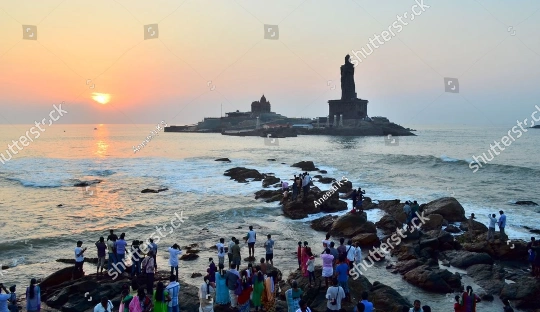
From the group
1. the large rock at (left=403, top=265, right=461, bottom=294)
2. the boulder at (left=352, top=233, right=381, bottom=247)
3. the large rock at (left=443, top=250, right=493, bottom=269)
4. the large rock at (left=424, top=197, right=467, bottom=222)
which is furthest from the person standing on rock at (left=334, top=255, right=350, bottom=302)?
the large rock at (left=424, top=197, right=467, bottom=222)

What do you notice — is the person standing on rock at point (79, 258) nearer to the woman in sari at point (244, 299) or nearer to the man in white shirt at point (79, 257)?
the man in white shirt at point (79, 257)

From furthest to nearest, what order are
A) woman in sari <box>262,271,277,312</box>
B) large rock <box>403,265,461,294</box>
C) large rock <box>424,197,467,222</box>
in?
1. large rock <box>424,197,467,222</box>
2. large rock <box>403,265,461,294</box>
3. woman in sari <box>262,271,277,312</box>

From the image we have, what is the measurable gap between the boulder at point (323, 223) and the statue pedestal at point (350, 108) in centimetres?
12366

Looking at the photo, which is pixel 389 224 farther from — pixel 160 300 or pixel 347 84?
pixel 347 84

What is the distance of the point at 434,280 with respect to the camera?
12.5 m

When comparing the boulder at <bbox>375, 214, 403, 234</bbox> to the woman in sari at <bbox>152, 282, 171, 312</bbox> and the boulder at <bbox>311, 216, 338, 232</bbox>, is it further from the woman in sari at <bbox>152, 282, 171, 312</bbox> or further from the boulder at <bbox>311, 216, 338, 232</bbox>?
the woman in sari at <bbox>152, 282, 171, 312</bbox>

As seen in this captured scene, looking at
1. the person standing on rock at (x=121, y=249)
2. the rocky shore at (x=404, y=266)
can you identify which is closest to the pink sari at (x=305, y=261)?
the rocky shore at (x=404, y=266)

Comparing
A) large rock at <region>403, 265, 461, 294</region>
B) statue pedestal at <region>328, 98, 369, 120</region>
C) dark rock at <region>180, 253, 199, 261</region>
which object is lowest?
dark rock at <region>180, 253, 199, 261</region>

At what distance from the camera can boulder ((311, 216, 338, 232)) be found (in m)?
20.2

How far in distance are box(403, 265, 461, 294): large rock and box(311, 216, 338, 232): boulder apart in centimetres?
718

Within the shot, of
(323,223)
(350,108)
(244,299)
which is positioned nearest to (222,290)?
(244,299)

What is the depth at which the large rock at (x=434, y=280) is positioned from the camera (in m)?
12.3

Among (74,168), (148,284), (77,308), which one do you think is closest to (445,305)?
(148,284)

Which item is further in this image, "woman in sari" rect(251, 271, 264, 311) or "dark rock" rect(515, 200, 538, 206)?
"dark rock" rect(515, 200, 538, 206)
